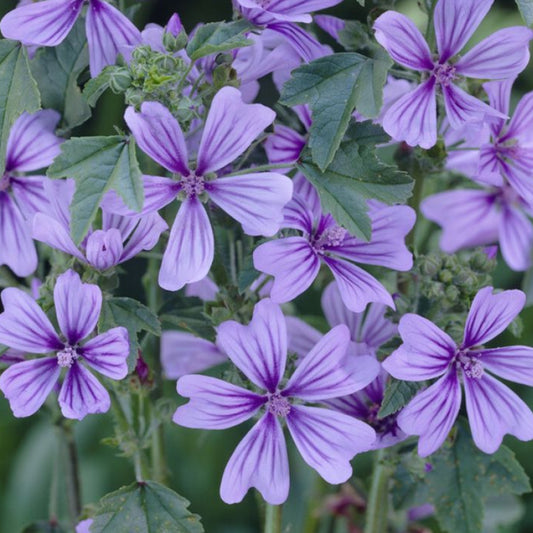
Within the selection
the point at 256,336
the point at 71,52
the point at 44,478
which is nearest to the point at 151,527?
the point at 256,336

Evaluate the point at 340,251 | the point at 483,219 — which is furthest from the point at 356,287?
the point at 483,219

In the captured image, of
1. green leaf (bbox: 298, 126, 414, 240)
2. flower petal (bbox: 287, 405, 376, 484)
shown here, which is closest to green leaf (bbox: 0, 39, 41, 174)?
green leaf (bbox: 298, 126, 414, 240)

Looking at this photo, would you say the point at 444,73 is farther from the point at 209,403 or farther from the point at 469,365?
the point at 209,403

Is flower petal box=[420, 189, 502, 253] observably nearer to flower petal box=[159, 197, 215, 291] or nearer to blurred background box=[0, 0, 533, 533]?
blurred background box=[0, 0, 533, 533]

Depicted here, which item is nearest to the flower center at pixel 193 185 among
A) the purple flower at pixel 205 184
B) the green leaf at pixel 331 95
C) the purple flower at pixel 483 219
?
the purple flower at pixel 205 184

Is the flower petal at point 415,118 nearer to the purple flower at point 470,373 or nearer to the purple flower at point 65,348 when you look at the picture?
the purple flower at point 470,373
